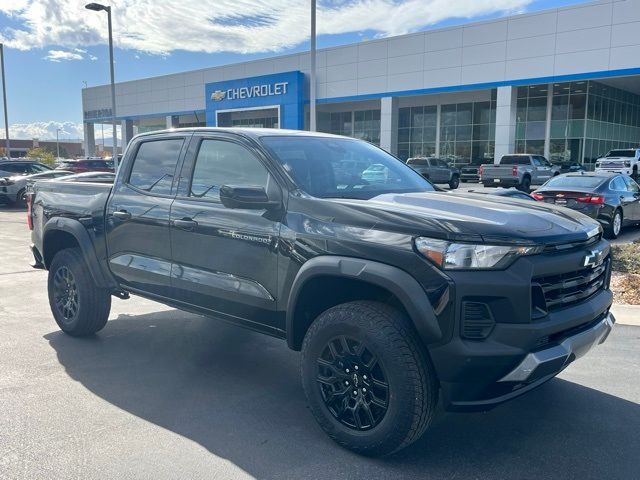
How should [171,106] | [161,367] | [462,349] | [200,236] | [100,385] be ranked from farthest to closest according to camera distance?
[171,106], [161,367], [100,385], [200,236], [462,349]

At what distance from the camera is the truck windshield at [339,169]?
394cm

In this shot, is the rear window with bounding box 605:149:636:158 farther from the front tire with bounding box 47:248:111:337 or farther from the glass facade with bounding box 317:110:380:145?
the front tire with bounding box 47:248:111:337

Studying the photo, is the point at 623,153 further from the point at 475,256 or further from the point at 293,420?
the point at 475,256

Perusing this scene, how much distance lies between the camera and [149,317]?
6527mm

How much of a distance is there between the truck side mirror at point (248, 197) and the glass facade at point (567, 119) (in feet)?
117

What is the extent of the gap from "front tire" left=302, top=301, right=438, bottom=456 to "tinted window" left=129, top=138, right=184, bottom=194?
6.51ft

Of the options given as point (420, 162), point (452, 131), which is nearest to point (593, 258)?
point (420, 162)

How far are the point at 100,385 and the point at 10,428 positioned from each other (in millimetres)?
810

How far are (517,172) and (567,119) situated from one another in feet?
42.3

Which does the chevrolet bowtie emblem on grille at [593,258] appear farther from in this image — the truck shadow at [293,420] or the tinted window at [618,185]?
the tinted window at [618,185]

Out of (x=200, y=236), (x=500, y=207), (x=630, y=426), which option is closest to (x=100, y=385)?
(x=200, y=236)

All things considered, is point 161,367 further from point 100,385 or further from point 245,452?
point 245,452

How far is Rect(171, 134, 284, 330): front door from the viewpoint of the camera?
3836 mm

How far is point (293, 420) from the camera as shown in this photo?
3.90 meters
